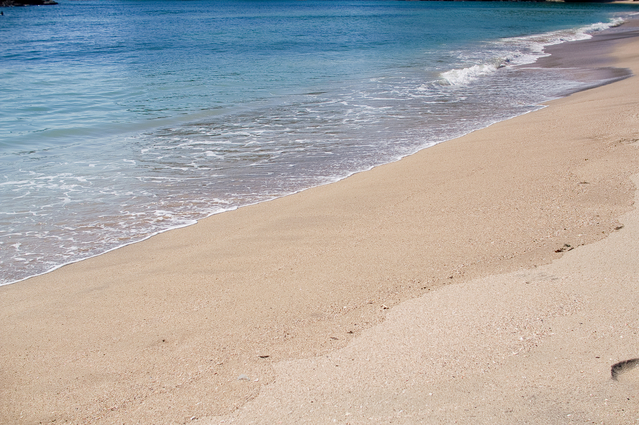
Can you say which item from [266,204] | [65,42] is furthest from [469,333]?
[65,42]

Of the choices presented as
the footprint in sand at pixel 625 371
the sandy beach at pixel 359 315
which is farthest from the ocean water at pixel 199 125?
the footprint in sand at pixel 625 371

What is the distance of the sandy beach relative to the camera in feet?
7.77

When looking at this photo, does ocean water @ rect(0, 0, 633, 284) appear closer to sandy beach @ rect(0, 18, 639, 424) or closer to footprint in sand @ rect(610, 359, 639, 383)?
sandy beach @ rect(0, 18, 639, 424)

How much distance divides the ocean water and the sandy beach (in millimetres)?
Result: 844

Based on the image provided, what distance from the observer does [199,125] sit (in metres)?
10.3

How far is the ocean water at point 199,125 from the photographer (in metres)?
5.70

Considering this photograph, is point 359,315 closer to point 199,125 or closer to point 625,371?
point 625,371

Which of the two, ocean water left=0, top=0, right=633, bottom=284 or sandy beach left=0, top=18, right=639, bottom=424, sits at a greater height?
ocean water left=0, top=0, right=633, bottom=284

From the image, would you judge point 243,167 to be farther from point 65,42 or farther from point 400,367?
point 65,42

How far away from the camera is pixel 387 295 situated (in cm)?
344

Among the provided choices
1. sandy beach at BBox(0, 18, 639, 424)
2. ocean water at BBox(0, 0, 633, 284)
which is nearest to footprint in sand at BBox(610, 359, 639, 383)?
sandy beach at BBox(0, 18, 639, 424)

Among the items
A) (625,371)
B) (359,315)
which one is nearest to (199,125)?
(359,315)

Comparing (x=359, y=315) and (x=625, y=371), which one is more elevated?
(x=625, y=371)

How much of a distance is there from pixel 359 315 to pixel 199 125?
8.10 m
